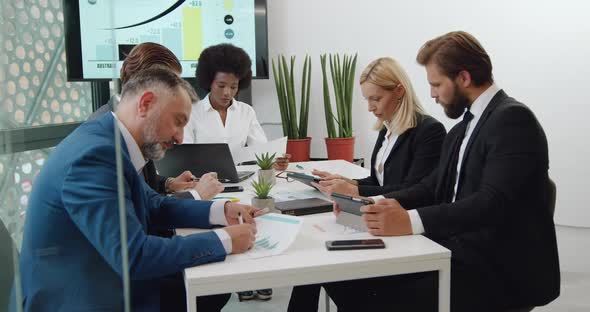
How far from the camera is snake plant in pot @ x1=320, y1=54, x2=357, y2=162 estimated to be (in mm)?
4289

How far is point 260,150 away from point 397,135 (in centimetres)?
74

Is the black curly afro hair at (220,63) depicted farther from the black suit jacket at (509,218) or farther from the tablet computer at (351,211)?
the black suit jacket at (509,218)

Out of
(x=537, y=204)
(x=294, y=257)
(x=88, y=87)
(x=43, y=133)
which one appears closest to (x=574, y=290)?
(x=537, y=204)

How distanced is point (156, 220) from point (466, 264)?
1002mm

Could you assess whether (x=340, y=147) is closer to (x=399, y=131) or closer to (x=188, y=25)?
(x=188, y=25)

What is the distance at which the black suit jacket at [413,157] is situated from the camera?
227 cm

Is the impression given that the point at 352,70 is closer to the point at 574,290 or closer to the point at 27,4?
the point at 574,290

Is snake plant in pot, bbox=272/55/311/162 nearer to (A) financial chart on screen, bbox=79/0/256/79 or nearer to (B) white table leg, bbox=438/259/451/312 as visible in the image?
(A) financial chart on screen, bbox=79/0/256/79

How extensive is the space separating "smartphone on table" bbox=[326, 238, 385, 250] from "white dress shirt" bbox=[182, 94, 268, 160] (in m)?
1.95

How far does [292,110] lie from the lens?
4.24 metres

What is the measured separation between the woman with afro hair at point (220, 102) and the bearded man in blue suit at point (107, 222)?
6.24 ft

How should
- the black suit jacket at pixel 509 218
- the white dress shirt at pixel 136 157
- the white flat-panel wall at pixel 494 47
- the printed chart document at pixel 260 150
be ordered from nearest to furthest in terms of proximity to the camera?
the white dress shirt at pixel 136 157 < the black suit jacket at pixel 509 218 < the printed chart document at pixel 260 150 < the white flat-panel wall at pixel 494 47

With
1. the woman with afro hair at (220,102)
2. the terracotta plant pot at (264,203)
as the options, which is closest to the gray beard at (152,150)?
the terracotta plant pot at (264,203)

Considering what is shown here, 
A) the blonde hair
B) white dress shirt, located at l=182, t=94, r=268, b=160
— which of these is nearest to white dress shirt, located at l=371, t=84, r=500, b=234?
the blonde hair
